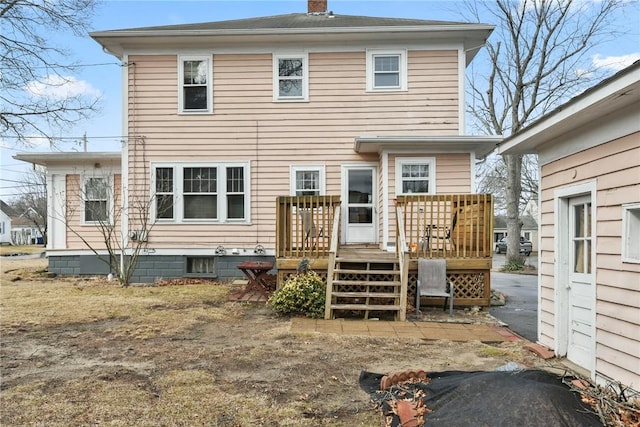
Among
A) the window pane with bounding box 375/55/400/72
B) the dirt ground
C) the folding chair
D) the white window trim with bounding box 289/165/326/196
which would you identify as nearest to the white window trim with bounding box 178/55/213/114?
the white window trim with bounding box 289/165/326/196

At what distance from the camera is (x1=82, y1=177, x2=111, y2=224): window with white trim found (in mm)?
12047

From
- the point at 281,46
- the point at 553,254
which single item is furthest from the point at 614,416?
the point at 281,46

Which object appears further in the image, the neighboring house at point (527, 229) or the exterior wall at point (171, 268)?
the neighboring house at point (527, 229)

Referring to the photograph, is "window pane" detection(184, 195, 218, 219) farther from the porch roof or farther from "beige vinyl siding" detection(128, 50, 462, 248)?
the porch roof

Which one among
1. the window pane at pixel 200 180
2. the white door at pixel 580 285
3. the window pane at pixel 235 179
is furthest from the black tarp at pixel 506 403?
the window pane at pixel 200 180

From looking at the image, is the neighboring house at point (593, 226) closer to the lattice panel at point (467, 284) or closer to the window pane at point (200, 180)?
the lattice panel at point (467, 284)

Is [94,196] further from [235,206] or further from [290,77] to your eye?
[290,77]

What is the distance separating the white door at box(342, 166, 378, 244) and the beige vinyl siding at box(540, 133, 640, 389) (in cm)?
629

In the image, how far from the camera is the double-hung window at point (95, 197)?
475 inches

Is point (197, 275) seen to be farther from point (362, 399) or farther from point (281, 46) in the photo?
point (362, 399)

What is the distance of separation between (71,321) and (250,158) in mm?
5689

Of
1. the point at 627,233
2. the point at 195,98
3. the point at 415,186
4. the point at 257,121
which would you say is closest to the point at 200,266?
the point at 257,121

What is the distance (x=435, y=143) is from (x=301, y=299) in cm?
485

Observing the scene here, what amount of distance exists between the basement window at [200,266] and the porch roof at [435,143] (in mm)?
4778
